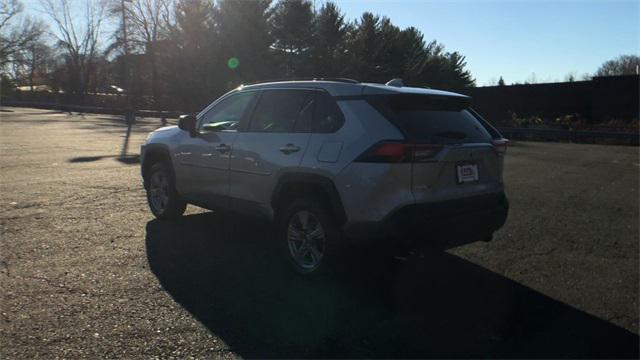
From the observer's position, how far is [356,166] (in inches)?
173

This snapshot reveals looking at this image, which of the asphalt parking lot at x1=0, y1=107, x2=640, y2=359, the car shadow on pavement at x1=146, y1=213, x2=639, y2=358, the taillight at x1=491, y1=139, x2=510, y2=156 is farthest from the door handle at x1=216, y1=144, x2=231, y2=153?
the taillight at x1=491, y1=139, x2=510, y2=156

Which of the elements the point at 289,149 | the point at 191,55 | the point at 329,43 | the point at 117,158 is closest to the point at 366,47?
the point at 329,43

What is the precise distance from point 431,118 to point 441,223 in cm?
91

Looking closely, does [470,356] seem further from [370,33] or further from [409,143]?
[370,33]

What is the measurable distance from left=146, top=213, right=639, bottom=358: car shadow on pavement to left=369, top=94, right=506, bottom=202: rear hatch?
0.82 meters

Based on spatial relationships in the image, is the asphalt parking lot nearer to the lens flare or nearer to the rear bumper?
the rear bumper

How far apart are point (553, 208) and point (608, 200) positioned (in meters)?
1.52

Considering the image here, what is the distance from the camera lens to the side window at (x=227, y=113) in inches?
237

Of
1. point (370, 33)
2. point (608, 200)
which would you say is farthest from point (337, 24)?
point (608, 200)

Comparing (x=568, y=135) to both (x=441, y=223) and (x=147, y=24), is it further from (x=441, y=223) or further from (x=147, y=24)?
(x=147, y=24)

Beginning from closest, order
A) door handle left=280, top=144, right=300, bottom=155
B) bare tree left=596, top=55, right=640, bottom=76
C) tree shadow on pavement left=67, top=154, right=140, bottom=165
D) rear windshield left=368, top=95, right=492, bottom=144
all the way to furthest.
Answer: rear windshield left=368, top=95, right=492, bottom=144 < door handle left=280, top=144, right=300, bottom=155 < tree shadow on pavement left=67, top=154, right=140, bottom=165 < bare tree left=596, top=55, right=640, bottom=76

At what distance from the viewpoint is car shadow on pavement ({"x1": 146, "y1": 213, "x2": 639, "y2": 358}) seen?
367cm

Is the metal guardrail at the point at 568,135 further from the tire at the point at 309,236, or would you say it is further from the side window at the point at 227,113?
the tire at the point at 309,236

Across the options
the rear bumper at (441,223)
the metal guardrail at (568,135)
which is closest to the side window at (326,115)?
the rear bumper at (441,223)
